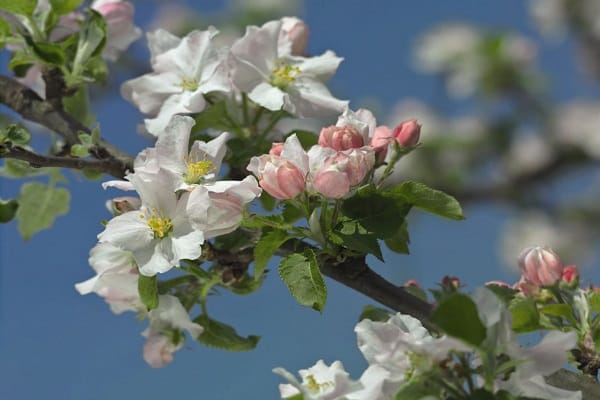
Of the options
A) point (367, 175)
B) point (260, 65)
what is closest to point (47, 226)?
point (260, 65)

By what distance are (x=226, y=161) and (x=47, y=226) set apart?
1.15 feet

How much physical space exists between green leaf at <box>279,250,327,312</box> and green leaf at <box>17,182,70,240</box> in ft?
1.78

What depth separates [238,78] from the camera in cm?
112

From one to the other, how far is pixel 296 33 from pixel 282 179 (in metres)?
0.40

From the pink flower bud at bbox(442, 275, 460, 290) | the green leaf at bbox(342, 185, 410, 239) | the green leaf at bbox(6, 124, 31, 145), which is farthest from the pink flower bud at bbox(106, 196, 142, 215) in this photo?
the pink flower bud at bbox(442, 275, 460, 290)

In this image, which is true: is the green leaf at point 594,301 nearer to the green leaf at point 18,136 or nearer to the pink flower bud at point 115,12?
the green leaf at point 18,136

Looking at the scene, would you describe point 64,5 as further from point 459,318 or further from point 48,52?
point 459,318

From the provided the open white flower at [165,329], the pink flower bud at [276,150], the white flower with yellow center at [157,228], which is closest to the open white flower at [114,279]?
the open white flower at [165,329]

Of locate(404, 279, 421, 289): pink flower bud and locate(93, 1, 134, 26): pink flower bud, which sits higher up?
locate(93, 1, 134, 26): pink flower bud

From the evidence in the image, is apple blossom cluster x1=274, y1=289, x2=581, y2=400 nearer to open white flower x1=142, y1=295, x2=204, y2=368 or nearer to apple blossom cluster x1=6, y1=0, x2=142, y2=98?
open white flower x1=142, y1=295, x2=204, y2=368

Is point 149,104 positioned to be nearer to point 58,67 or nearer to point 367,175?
point 58,67

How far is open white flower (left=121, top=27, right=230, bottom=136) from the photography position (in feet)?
3.59

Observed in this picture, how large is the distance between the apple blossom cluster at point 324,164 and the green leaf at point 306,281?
0.22 feet

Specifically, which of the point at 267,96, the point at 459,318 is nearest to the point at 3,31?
the point at 267,96
